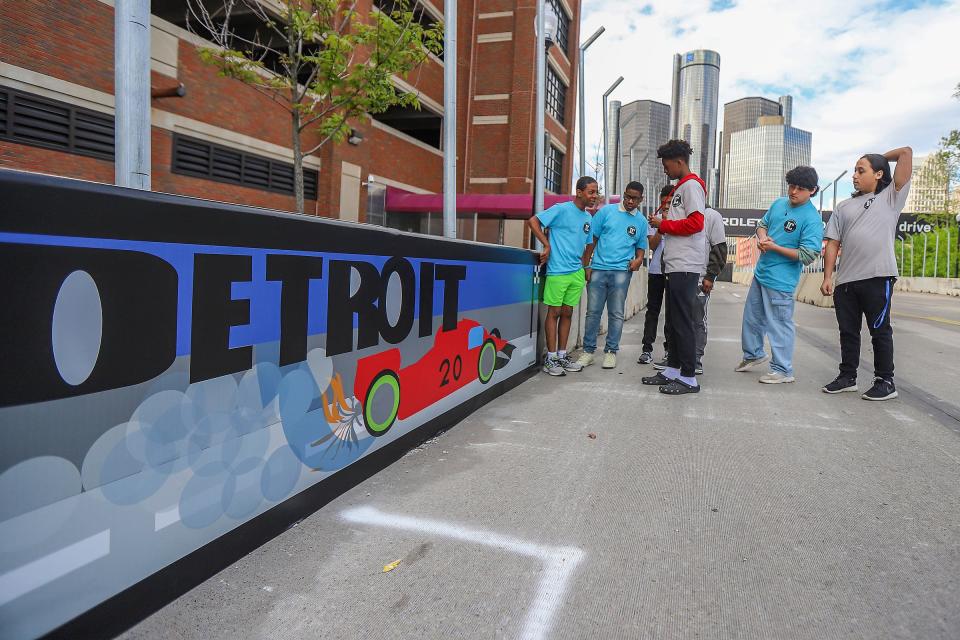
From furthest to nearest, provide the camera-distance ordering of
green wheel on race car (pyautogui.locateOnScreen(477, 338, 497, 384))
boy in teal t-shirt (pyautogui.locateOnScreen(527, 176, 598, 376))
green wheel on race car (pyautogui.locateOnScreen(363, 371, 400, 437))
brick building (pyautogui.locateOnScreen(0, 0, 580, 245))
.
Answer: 1. brick building (pyautogui.locateOnScreen(0, 0, 580, 245))
2. boy in teal t-shirt (pyautogui.locateOnScreen(527, 176, 598, 376))
3. green wheel on race car (pyautogui.locateOnScreen(477, 338, 497, 384))
4. green wheel on race car (pyautogui.locateOnScreen(363, 371, 400, 437))

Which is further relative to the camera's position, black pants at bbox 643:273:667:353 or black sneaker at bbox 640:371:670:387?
black pants at bbox 643:273:667:353

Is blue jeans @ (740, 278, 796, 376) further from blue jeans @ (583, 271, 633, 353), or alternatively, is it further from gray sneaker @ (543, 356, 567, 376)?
gray sneaker @ (543, 356, 567, 376)

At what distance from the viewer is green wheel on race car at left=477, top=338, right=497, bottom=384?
4750 millimetres

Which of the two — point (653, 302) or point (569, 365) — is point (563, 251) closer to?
point (569, 365)

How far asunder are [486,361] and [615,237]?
2.53 metres

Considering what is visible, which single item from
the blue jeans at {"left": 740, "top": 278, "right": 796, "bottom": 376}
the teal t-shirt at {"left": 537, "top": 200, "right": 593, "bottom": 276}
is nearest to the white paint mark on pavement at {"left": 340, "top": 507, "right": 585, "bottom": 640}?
the teal t-shirt at {"left": 537, "top": 200, "right": 593, "bottom": 276}

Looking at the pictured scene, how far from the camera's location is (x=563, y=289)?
6.21 meters

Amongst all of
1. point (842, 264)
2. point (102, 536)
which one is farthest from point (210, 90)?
point (102, 536)

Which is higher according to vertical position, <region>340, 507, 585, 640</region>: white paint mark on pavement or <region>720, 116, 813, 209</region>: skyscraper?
<region>720, 116, 813, 209</region>: skyscraper

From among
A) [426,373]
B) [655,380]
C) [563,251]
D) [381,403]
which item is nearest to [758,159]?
[563,251]

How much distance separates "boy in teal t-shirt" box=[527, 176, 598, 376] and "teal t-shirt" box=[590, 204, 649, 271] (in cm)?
31

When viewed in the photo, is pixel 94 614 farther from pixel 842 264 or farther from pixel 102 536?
pixel 842 264

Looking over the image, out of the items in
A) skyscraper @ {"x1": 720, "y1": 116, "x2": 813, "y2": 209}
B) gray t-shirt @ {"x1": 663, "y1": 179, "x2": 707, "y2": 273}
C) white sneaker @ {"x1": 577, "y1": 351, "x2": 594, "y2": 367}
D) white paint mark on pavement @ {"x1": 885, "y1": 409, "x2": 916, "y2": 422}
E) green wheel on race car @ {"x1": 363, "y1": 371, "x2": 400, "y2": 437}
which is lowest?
white paint mark on pavement @ {"x1": 885, "y1": 409, "x2": 916, "y2": 422}

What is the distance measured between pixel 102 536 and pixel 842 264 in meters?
6.03
